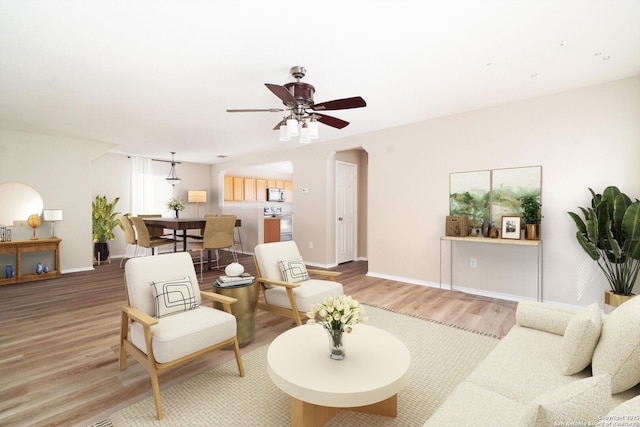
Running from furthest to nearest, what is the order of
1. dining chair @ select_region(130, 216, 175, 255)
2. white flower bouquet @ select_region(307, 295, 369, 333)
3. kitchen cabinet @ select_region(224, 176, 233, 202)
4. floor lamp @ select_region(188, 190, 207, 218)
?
kitchen cabinet @ select_region(224, 176, 233, 202) → floor lamp @ select_region(188, 190, 207, 218) → dining chair @ select_region(130, 216, 175, 255) → white flower bouquet @ select_region(307, 295, 369, 333)

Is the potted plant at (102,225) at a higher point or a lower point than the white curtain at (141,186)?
lower

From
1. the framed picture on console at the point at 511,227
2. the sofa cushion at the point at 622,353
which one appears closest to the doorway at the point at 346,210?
the framed picture on console at the point at 511,227

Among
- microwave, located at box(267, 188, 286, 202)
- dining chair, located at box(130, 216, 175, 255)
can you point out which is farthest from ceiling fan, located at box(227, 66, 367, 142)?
microwave, located at box(267, 188, 286, 202)

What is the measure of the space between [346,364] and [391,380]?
28cm

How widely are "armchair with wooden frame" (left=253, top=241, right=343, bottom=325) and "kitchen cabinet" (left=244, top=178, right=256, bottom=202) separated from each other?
6082 mm

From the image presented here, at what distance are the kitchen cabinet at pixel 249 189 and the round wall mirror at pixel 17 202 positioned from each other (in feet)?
15.4

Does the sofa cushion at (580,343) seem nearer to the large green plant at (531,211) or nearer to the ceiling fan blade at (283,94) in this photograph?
the ceiling fan blade at (283,94)

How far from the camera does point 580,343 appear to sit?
144 centimetres

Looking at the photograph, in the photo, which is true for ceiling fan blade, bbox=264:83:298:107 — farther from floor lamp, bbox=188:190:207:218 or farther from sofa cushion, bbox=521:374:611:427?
floor lamp, bbox=188:190:207:218

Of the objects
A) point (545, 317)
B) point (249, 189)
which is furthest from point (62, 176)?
point (545, 317)

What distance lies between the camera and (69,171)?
5.73m

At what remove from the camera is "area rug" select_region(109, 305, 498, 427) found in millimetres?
1817

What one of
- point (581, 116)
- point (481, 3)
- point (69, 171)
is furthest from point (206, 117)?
point (581, 116)

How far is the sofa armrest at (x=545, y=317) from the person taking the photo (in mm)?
1976
